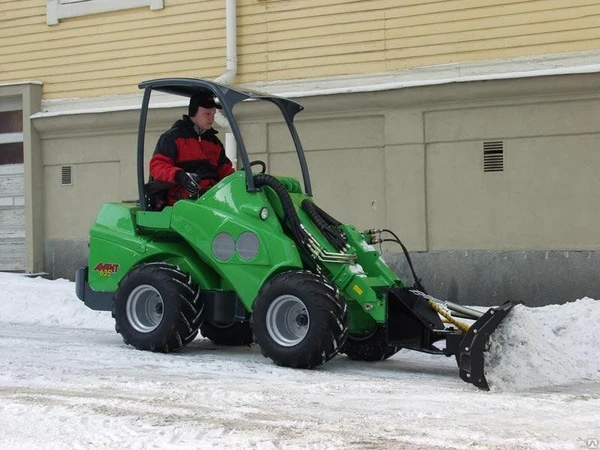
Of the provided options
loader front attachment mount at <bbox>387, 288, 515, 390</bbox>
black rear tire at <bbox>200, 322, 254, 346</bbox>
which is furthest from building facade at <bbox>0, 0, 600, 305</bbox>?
loader front attachment mount at <bbox>387, 288, 515, 390</bbox>

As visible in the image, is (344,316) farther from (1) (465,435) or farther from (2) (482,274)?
(2) (482,274)

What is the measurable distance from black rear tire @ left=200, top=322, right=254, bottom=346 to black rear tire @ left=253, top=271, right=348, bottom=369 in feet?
5.27

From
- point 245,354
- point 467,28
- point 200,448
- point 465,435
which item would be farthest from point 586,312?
point 200,448

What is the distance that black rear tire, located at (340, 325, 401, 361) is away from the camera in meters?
9.08

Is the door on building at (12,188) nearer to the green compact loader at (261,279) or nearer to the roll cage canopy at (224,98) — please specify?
the green compact loader at (261,279)

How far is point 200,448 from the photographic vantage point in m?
5.35

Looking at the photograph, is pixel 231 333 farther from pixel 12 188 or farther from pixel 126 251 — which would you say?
pixel 12 188

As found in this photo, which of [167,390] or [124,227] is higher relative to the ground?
[124,227]

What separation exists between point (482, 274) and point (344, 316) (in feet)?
18.7

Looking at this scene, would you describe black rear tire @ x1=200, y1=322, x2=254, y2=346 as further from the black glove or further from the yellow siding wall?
the yellow siding wall

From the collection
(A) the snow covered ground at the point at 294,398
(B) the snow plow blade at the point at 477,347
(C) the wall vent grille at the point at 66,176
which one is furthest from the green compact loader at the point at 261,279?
(C) the wall vent grille at the point at 66,176

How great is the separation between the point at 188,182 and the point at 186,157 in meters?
0.48

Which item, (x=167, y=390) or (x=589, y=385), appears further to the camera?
(x=589, y=385)

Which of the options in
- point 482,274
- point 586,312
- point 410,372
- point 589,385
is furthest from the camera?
point 482,274
